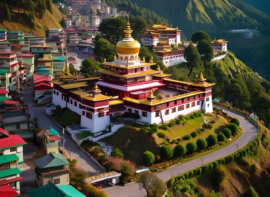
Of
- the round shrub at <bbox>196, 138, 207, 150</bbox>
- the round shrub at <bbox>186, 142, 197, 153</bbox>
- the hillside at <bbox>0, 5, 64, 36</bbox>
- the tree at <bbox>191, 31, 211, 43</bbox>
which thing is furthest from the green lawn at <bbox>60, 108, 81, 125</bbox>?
the tree at <bbox>191, 31, 211, 43</bbox>

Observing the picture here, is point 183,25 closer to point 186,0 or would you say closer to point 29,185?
point 186,0

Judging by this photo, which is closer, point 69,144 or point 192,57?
point 69,144

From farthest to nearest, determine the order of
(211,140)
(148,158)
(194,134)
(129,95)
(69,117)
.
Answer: (69,117) < (129,95) < (194,134) < (211,140) < (148,158)

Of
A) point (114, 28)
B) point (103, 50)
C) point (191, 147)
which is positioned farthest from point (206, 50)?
point (191, 147)

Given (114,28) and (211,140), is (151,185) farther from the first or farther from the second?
(114,28)

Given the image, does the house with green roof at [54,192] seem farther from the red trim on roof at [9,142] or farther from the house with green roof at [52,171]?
the red trim on roof at [9,142]

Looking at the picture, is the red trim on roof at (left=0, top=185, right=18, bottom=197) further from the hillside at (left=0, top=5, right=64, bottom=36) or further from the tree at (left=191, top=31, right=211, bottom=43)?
the tree at (left=191, top=31, right=211, bottom=43)
